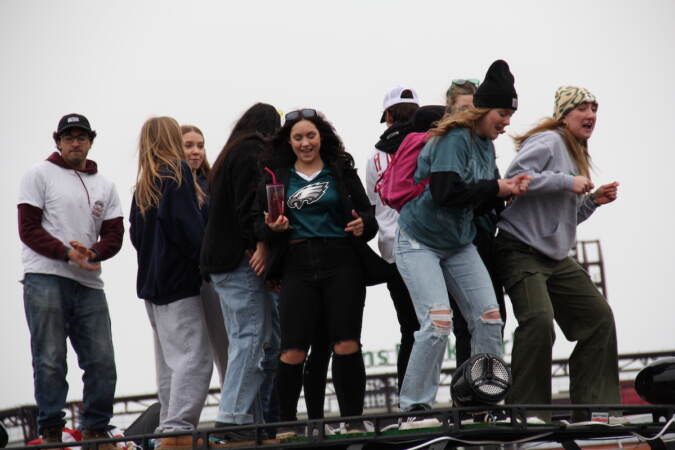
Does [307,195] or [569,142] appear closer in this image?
[307,195]

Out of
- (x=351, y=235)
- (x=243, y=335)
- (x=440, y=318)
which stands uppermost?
(x=351, y=235)

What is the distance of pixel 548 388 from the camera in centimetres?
566

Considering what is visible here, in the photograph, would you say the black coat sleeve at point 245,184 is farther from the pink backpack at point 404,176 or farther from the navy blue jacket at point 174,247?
the pink backpack at point 404,176

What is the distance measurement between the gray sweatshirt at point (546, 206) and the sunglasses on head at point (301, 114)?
1.15m

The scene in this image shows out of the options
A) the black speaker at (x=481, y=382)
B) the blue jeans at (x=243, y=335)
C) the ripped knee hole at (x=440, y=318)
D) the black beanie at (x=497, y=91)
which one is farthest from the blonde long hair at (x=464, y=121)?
the blue jeans at (x=243, y=335)

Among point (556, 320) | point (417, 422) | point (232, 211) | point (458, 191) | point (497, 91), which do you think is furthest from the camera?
point (232, 211)

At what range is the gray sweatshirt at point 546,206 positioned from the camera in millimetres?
5852

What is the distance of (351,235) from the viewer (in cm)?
580

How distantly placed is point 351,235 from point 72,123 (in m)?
2.10

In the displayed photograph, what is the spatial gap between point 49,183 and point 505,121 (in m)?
2.92

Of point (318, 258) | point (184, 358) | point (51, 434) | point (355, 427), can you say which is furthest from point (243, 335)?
point (51, 434)

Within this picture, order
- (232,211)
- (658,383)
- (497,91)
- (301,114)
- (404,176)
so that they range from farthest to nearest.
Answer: (232,211), (301,114), (404,176), (497,91), (658,383)

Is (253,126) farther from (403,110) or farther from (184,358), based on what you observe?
(184,358)

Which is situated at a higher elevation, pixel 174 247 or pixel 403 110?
pixel 403 110
